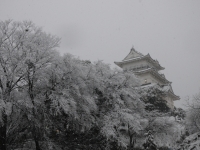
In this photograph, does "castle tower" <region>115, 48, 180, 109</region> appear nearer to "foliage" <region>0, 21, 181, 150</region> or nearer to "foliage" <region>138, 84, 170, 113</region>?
"foliage" <region>138, 84, 170, 113</region>

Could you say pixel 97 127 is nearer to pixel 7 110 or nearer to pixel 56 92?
pixel 56 92

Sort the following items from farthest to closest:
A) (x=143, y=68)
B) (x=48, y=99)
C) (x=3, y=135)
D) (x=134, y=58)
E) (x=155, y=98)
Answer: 1. (x=134, y=58)
2. (x=143, y=68)
3. (x=155, y=98)
4. (x=48, y=99)
5. (x=3, y=135)

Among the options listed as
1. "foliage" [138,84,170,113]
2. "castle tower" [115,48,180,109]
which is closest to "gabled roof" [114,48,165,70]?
"castle tower" [115,48,180,109]

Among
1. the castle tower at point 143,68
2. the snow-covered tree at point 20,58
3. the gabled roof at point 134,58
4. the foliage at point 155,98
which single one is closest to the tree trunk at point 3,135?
the snow-covered tree at point 20,58

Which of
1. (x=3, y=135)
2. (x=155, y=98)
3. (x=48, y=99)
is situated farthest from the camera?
(x=155, y=98)

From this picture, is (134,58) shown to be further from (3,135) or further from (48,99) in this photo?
(3,135)

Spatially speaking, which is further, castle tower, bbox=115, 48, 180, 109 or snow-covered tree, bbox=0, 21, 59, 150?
castle tower, bbox=115, 48, 180, 109

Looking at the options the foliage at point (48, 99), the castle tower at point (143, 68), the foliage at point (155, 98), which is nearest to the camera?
the foliage at point (48, 99)

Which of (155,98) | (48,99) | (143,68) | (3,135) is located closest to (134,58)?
(143,68)

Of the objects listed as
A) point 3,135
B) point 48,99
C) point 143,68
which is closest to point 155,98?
point 143,68

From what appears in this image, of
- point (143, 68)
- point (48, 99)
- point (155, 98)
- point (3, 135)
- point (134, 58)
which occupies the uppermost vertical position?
point (134, 58)

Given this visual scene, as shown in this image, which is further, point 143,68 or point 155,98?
point 143,68

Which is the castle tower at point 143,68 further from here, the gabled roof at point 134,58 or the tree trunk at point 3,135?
the tree trunk at point 3,135

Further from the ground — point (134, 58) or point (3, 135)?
point (134, 58)
